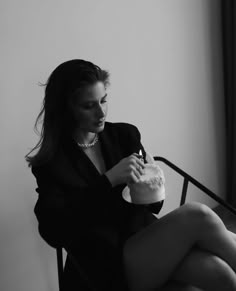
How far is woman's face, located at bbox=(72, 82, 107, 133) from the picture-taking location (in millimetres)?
976

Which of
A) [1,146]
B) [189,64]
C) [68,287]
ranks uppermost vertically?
[189,64]

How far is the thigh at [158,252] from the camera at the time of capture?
3.18ft

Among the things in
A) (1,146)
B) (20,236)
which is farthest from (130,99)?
(20,236)

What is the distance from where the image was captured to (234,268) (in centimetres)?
100

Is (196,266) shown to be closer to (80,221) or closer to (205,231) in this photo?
(205,231)

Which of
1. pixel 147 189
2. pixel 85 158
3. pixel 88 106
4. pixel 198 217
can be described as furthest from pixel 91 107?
pixel 198 217

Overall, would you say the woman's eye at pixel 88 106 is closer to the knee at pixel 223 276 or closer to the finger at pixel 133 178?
the finger at pixel 133 178

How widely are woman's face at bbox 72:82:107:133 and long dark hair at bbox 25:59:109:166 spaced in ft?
0.06

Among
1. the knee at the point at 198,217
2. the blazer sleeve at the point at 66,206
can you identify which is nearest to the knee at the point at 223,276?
the knee at the point at 198,217

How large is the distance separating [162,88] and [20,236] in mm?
858

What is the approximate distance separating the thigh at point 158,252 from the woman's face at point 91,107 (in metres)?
0.34

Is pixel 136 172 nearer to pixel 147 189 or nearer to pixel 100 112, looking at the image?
pixel 147 189

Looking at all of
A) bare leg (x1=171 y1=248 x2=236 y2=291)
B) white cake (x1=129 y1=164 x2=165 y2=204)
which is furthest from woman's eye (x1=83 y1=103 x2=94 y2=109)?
bare leg (x1=171 y1=248 x2=236 y2=291)

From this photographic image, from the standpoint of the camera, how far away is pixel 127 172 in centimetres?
94
